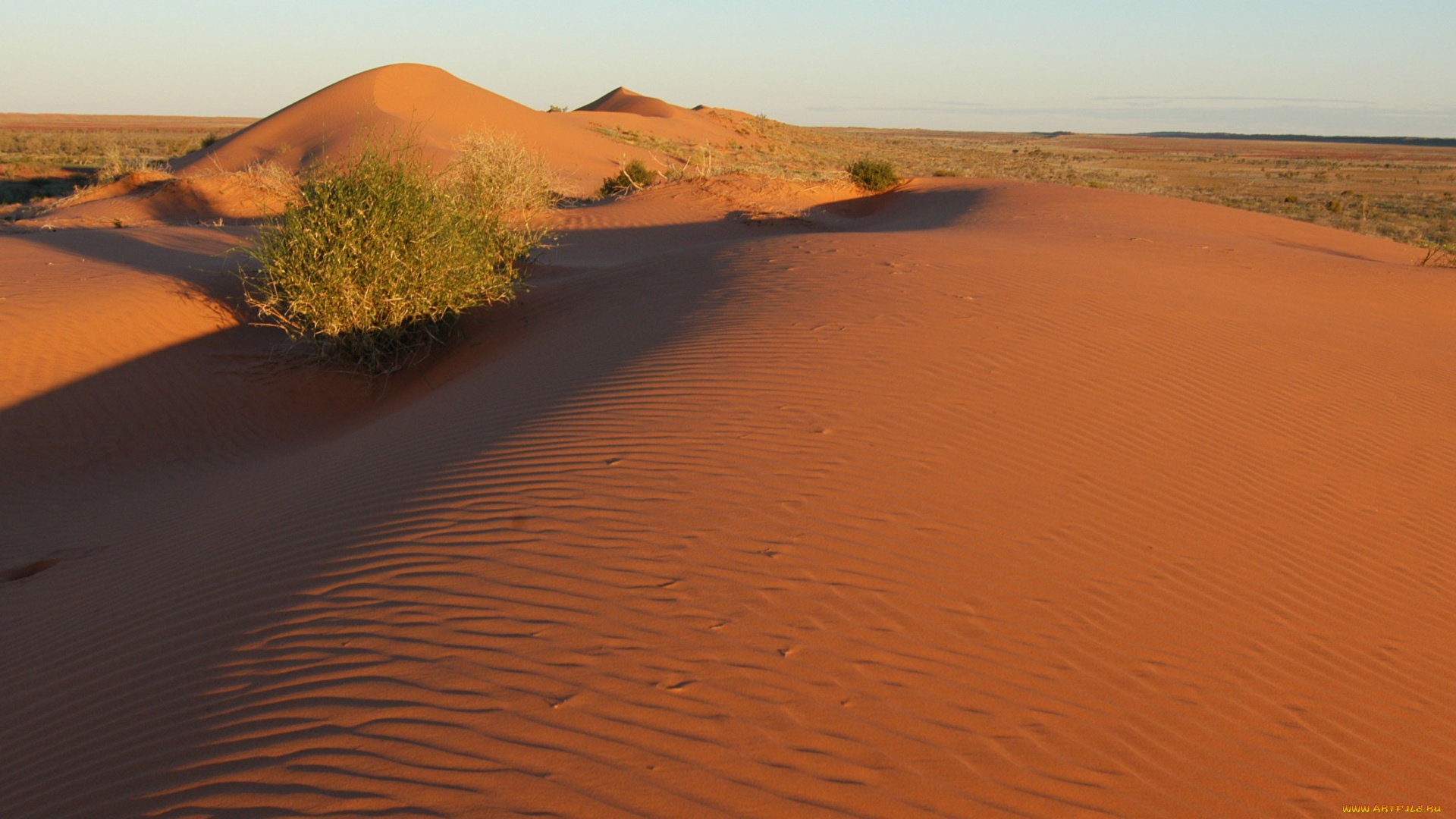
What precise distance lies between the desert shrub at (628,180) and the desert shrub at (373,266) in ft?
42.8

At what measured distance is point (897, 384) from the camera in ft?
20.5

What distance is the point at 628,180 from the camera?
2467cm

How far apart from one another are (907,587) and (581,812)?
177 centimetres

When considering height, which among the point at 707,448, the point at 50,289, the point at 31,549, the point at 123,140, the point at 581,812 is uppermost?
the point at 123,140

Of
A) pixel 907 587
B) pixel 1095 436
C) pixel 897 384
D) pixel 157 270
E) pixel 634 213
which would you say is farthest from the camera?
pixel 634 213

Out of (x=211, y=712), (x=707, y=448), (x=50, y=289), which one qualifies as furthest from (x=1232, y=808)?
(x=50, y=289)

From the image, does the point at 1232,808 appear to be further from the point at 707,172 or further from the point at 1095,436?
the point at 707,172

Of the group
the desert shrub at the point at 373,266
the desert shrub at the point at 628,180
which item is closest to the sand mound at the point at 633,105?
the desert shrub at the point at 628,180

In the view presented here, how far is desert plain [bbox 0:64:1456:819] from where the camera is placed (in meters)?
3.03

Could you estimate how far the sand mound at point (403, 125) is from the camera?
2914cm

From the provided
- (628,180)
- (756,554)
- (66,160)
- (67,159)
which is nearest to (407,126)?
(628,180)

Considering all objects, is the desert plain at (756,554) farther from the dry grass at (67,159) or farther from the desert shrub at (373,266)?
the dry grass at (67,159)

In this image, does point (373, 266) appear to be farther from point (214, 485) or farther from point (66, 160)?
point (66, 160)

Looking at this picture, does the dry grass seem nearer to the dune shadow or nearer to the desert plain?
the dune shadow
